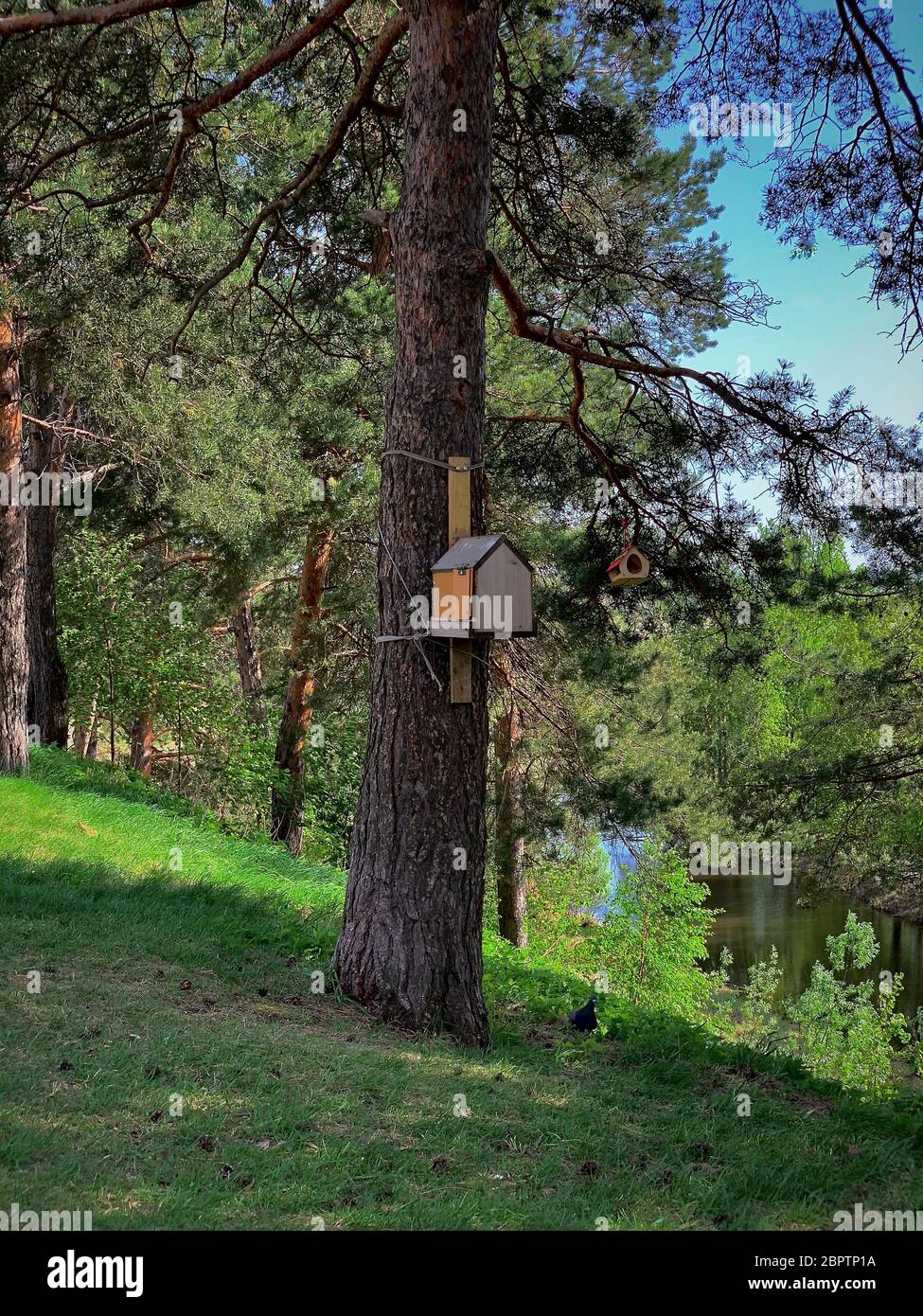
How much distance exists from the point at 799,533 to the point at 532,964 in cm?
405

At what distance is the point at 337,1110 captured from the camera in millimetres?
4152

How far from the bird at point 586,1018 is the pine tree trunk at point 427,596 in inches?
24.5

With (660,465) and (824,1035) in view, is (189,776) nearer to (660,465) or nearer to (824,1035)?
(824,1035)

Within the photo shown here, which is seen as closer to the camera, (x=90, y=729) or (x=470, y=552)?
(x=470, y=552)

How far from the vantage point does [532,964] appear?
28.3 feet

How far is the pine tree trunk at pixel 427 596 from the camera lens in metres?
5.65

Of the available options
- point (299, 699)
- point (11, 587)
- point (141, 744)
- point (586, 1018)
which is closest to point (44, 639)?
point (11, 587)

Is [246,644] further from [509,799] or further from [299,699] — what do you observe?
[509,799]

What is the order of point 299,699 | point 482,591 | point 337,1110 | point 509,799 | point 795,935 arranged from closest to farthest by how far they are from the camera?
point 337,1110 → point 482,591 → point 509,799 → point 299,699 → point 795,935

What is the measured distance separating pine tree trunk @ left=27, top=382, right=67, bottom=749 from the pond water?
1278 centimetres

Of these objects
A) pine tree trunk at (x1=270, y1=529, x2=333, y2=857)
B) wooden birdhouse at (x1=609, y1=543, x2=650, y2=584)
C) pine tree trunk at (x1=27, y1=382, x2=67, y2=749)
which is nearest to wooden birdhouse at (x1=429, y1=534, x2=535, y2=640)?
wooden birdhouse at (x1=609, y1=543, x2=650, y2=584)

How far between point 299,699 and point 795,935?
1676 cm

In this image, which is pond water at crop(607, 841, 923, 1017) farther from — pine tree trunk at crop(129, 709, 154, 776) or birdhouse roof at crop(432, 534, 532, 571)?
birdhouse roof at crop(432, 534, 532, 571)
